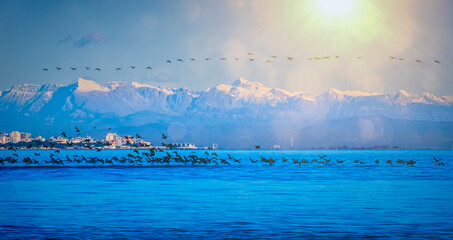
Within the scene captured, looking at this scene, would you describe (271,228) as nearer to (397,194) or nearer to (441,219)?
(441,219)

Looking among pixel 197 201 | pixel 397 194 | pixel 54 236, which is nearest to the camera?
pixel 54 236

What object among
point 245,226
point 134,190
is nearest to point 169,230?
point 245,226

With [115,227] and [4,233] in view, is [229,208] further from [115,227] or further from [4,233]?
[4,233]

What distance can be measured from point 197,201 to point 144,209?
8405mm

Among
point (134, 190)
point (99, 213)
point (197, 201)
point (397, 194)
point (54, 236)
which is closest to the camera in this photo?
point (54, 236)

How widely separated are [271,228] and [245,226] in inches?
75.4

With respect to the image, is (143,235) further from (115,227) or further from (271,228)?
(271,228)

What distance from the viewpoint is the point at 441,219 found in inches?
1601

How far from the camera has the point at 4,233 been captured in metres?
33.8

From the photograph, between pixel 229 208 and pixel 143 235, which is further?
pixel 229 208

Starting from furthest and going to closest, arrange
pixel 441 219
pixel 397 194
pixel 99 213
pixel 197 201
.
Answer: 1. pixel 397 194
2. pixel 197 201
3. pixel 99 213
4. pixel 441 219

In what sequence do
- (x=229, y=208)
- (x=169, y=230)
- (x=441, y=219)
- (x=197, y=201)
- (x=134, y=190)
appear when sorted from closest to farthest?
(x=169, y=230)
(x=441, y=219)
(x=229, y=208)
(x=197, y=201)
(x=134, y=190)

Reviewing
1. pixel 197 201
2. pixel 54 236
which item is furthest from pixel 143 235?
pixel 197 201

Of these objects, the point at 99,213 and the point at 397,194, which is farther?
the point at 397,194
